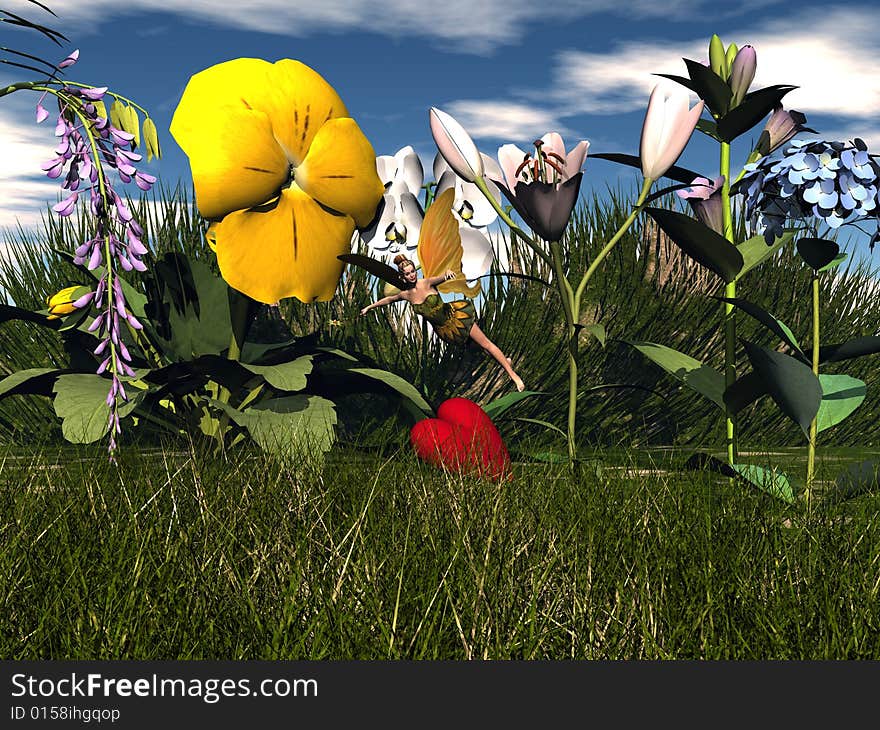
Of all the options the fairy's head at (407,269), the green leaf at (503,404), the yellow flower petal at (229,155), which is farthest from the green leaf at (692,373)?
the yellow flower petal at (229,155)

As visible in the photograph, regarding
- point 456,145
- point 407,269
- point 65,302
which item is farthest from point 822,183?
point 65,302

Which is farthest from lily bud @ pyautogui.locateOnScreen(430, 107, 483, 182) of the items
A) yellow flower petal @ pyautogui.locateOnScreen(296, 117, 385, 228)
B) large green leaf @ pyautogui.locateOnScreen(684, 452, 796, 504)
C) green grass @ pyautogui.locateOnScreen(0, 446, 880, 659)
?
large green leaf @ pyautogui.locateOnScreen(684, 452, 796, 504)

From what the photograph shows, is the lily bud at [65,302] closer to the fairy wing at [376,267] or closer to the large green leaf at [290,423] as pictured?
the large green leaf at [290,423]

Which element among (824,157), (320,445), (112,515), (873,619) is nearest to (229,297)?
(320,445)

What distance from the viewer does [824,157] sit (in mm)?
1742

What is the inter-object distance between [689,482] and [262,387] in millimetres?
1221

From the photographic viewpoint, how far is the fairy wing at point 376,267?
2.45 metres

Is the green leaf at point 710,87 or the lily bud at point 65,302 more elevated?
the green leaf at point 710,87

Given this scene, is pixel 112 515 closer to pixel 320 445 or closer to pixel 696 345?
pixel 320 445

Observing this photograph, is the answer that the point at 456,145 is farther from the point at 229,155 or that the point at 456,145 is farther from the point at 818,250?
the point at 818,250

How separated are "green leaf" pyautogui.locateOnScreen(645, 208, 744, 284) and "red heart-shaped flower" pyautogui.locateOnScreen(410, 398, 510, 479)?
70 cm

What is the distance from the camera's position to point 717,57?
6.54 ft

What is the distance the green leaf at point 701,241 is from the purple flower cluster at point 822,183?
113 millimetres

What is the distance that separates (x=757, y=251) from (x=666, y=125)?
1.22 feet
